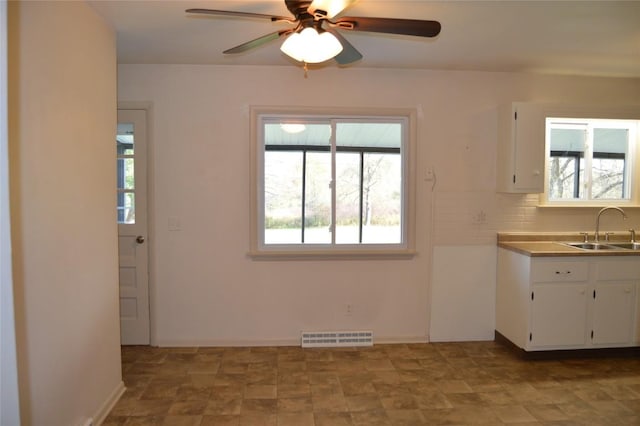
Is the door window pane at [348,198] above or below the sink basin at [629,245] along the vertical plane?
above

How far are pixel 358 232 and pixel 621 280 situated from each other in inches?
84.9

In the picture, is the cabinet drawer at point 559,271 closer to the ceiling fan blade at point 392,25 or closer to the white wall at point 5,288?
the ceiling fan blade at point 392,25

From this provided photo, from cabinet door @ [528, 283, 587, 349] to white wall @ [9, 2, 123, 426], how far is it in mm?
3127

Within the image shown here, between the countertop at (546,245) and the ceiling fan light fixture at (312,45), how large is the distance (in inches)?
88.5

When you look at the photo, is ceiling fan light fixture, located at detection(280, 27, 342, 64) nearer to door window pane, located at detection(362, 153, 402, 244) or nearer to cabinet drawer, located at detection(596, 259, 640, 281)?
door window pane, located at detection(362, 153, 402, 244)

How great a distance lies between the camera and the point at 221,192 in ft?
10.5

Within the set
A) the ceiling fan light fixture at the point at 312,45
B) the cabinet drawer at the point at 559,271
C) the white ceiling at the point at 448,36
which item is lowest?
the cabinet drawer at the point at 559,271

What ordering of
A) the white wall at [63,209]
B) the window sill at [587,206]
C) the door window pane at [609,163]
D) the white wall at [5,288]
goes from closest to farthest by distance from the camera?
the white wall at [5,288] → the white wall at [63,209] → the window sill at [587,206] → the door window pane at [609,163]

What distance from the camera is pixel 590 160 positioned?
11.6ft

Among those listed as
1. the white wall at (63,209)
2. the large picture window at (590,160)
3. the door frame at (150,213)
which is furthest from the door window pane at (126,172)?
the large picture window at (590,160)

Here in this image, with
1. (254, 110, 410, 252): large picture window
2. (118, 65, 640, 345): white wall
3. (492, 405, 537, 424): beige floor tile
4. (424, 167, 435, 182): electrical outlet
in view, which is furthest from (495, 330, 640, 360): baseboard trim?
(424, 167, 435, 182): electrical outlet

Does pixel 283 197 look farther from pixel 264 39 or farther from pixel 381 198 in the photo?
pixel 264 39

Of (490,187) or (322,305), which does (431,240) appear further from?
(322,305)

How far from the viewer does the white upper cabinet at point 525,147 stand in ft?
10.4
